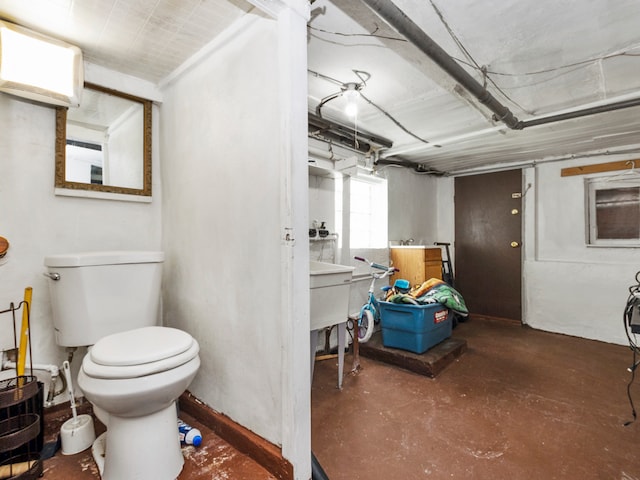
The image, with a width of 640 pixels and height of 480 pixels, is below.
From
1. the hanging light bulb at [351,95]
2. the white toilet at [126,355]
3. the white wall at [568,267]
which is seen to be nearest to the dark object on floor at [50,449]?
the white toilet at [126,355]

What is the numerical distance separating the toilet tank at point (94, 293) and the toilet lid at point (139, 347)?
0.25 metres

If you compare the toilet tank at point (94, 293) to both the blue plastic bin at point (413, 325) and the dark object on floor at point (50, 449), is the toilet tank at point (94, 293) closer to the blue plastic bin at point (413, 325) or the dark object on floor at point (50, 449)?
the dark object on floor at point (50, 449)

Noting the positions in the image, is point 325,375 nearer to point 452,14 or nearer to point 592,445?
point 592,445

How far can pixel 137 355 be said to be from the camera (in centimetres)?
113

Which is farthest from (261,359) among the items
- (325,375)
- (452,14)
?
(452,14)

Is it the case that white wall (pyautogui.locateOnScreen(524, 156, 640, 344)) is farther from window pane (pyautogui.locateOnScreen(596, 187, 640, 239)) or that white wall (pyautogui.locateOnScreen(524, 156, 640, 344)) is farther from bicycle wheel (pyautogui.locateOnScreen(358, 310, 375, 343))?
bicycle wheel (pyautogui.locateOnScreen(358, 310, 375, 343))

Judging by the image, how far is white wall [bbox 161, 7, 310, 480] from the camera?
1.23 metres

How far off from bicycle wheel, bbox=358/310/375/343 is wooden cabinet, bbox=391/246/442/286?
0.88 meters

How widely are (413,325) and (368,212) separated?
1474mm

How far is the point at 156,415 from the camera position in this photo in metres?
1.23

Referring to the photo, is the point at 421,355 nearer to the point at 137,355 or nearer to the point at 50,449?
the point at 137,355

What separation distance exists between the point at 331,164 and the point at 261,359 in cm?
192

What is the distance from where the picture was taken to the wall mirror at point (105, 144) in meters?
1.72

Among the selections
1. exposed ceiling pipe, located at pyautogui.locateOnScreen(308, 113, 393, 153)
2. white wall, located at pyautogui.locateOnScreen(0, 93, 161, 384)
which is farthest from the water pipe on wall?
exposed ceiling pipe, located at pyautogui.locateOnScreen(308, 113, 393, 153)
